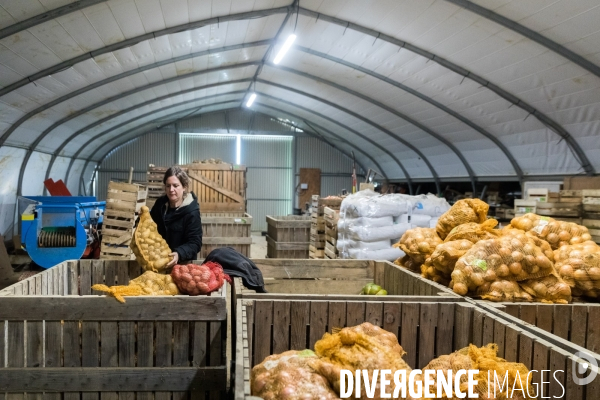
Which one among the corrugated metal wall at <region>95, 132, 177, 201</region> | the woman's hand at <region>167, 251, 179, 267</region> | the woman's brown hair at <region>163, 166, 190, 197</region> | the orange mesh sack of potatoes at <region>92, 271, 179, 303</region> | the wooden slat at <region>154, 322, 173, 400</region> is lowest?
the wooden slat at <region>154, 322, 173, 400</region>

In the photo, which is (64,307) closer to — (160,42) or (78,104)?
(160,42)

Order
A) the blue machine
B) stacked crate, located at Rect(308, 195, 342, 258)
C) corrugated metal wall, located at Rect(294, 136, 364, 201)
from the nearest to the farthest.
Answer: the blue machine
stacked crate, located at Rect(308, 195, 342, 258)
corrugated metal wall, located at Rect(294, 136, 364, 201)

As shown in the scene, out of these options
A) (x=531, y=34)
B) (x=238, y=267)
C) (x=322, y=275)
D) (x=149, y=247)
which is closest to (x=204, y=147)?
(x=531, y=34)

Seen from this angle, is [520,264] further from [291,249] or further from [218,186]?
[218,186]

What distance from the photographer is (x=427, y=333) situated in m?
3.25

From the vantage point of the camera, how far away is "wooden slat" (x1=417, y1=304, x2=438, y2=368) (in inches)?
127

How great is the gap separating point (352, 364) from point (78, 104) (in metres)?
12.6

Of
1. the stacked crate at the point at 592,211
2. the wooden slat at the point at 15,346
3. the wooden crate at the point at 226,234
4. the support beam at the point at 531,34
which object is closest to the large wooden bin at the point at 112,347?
the wooden slat at the point at 15,346

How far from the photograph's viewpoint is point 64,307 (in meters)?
3.09

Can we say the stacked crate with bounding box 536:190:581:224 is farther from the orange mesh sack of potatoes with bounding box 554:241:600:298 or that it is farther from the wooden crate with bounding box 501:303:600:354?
the wooden crate with bounding box 501:303:600:354

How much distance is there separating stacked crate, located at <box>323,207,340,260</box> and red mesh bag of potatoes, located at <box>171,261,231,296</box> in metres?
5.56

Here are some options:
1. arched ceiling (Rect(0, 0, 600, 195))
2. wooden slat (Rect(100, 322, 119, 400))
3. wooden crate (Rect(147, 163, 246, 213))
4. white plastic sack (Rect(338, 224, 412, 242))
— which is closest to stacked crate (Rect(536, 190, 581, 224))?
arched ceiling (Rect(0, 0, 600, 195))

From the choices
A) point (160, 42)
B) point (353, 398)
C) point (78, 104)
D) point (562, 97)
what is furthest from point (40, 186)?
point (353, 398)

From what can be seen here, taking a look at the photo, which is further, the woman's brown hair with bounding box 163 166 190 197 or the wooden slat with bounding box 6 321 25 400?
the woman's brown hair with bounding box 163 166 190 197
